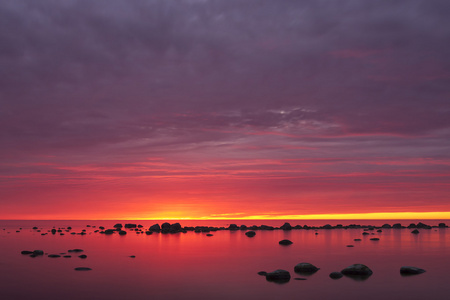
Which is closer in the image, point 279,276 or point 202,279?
point 279,276

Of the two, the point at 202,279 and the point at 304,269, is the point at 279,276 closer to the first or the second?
the point at 304,269

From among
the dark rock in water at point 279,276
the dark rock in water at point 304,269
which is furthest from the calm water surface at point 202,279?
the dark rock in water at point 279,276

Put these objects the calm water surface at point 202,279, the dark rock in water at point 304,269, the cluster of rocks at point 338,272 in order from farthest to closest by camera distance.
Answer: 1. the dark rock in water at point 304,269
2. the cluster of rocks at point 338,272
3. the calm water surface at point 202,279

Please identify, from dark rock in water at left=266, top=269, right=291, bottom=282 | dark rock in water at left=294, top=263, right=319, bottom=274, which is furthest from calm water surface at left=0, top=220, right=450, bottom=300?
dark rock in water at left=266, top=269, right=291, bottom=282

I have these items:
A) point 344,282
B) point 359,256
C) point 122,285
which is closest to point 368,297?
point 344,282

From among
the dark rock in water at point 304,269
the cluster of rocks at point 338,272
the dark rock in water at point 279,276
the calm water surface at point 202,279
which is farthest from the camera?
the dark rock in water at point 304,269

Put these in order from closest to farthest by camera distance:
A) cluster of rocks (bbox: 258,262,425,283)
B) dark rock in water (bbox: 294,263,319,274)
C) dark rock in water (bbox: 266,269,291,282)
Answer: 1. dark rock in water (bbox: 266,269,291,282)
2. cluster of rocks (bbox: 258,262,425,283)
3. dark rock in water (bbox: 294,263,319,274)

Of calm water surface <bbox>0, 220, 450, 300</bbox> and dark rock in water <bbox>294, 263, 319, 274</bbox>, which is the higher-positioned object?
dark rock in water <bbox>294, 263, 319, 274</bbox>

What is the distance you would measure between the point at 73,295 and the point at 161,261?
2435 centimetres

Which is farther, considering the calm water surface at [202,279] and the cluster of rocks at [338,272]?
the cluster of rocks at [338,272]

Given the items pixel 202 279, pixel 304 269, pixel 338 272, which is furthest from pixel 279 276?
pixel 202 279

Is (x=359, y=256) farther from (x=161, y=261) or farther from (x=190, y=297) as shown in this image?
(x=190, y=297)

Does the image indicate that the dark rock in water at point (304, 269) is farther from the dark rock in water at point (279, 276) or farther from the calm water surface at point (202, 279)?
the dark rock in water at point (279, 276)

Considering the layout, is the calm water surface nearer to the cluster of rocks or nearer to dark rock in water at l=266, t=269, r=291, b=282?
the cluster of rocks
